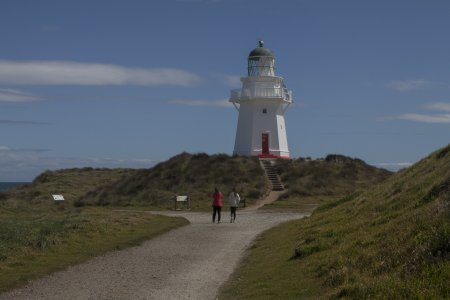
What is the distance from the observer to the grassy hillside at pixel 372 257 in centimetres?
837

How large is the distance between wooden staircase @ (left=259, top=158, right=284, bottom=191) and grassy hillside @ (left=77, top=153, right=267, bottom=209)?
0.66m

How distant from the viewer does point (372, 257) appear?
10500 millimetres

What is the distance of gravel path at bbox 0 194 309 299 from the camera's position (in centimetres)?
1152

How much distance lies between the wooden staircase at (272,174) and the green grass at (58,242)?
18.9m

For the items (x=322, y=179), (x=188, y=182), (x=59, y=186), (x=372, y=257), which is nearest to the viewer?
(x=372, y=257)

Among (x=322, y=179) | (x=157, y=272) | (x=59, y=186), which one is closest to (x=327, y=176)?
(x=322, y=179)

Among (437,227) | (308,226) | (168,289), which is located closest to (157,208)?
(308,226)

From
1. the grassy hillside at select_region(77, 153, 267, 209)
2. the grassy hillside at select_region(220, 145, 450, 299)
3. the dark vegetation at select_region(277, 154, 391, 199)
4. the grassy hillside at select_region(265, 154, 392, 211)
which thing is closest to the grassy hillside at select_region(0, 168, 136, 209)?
the grassy hillside at select_region(77, 153, 267, 209)

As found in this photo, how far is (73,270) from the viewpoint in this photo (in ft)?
46.0

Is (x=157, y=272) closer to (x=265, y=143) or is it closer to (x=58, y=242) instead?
(x=58, y=242)

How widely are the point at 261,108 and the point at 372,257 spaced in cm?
4075

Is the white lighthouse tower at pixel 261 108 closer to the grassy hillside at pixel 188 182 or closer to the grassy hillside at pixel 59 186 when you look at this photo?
the grassy hillside at pixel 188 182

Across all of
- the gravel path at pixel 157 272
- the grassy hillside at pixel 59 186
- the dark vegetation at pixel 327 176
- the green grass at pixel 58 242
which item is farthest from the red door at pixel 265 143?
the gravel path at pixel 157 272

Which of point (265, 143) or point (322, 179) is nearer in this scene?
point (322, 179)
